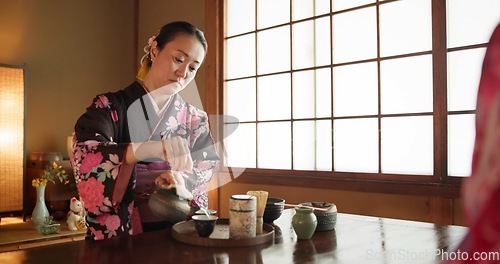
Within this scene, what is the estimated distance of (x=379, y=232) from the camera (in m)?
1.59

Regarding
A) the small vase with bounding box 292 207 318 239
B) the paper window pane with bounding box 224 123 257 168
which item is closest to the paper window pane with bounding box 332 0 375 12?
the paper window pane with bounding box 224 123 257 168

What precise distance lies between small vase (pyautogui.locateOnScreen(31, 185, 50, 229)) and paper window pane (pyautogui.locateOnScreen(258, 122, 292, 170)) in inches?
78.5

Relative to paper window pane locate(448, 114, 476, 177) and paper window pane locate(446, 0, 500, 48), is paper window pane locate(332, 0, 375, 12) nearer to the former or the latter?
paper window pane locate(446, 0, 500, 48)

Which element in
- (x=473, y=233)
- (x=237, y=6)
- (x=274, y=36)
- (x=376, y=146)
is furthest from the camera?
(x=237, y=6)

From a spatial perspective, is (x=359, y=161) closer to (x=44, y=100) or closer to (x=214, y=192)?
(x=214, y=192)

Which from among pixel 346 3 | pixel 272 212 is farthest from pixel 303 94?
pixel 272 212

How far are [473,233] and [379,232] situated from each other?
1.23 meters

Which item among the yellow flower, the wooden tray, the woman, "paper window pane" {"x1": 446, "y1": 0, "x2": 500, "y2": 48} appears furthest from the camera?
the yellow flower

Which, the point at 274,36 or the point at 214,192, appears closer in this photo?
A: the point at 274,36

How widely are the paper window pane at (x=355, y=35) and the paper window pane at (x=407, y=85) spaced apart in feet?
0.60

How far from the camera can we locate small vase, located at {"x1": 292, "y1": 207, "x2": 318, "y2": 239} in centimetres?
145

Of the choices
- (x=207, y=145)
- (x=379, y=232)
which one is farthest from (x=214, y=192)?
(x=379, y=232)

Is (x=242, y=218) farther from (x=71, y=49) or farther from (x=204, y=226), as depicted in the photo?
(x=71, y=49)

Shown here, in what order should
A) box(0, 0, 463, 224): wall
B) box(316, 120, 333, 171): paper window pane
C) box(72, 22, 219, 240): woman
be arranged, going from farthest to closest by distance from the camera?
box(0, 0, 463, 224): wall
box(316, 120, 333, 171): paper window pane
box(72, 22, 219, 240): woman
